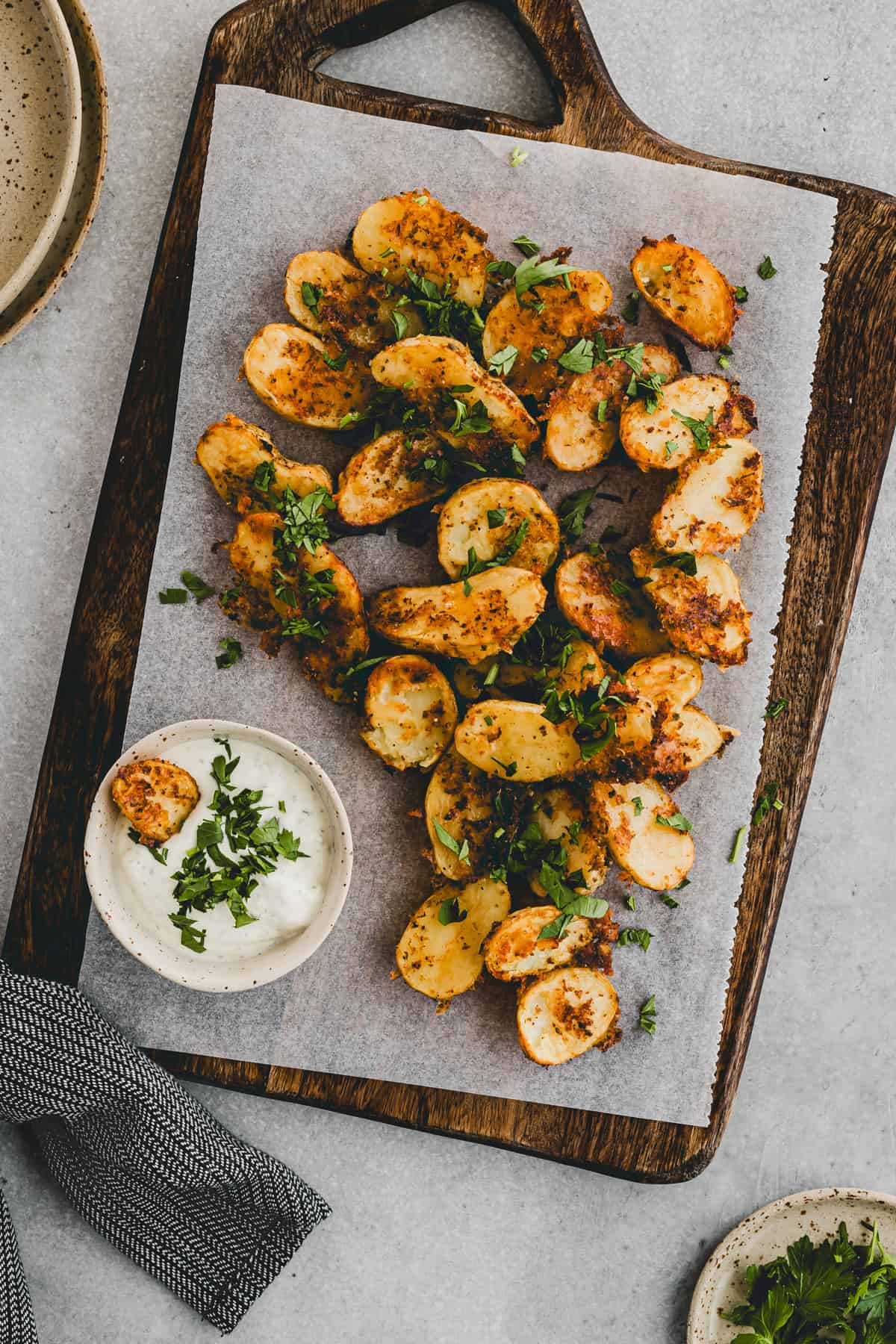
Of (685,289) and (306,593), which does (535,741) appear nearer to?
(306,593)

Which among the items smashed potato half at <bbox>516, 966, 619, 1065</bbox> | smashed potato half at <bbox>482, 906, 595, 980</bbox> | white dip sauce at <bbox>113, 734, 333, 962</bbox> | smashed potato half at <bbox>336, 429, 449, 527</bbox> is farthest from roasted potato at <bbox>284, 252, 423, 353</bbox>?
smashed potato half at <bbox>516, 966, 619, 1065</bbox>

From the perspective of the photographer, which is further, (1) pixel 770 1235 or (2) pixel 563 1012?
(1) pixel 770 1235

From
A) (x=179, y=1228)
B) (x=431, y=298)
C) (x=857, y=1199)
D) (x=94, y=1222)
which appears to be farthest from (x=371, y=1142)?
(x=431, y=298)

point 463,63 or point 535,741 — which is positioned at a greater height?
point 463,63

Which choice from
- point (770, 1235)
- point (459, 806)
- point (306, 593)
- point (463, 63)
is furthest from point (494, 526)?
point (770, 1235)

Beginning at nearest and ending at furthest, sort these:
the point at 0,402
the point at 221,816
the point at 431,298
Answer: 1. the point at 221,816
2. the point at 431,298
3. the point at 0,402

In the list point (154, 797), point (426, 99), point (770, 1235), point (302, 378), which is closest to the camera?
point (154, 797)

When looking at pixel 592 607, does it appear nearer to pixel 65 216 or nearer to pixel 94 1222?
pixel 65 216

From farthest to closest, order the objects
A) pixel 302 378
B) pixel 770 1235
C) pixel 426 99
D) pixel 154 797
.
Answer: pixel 770 1235 < pixel 426 99 < pixel 302 378 < pixel 154 797
